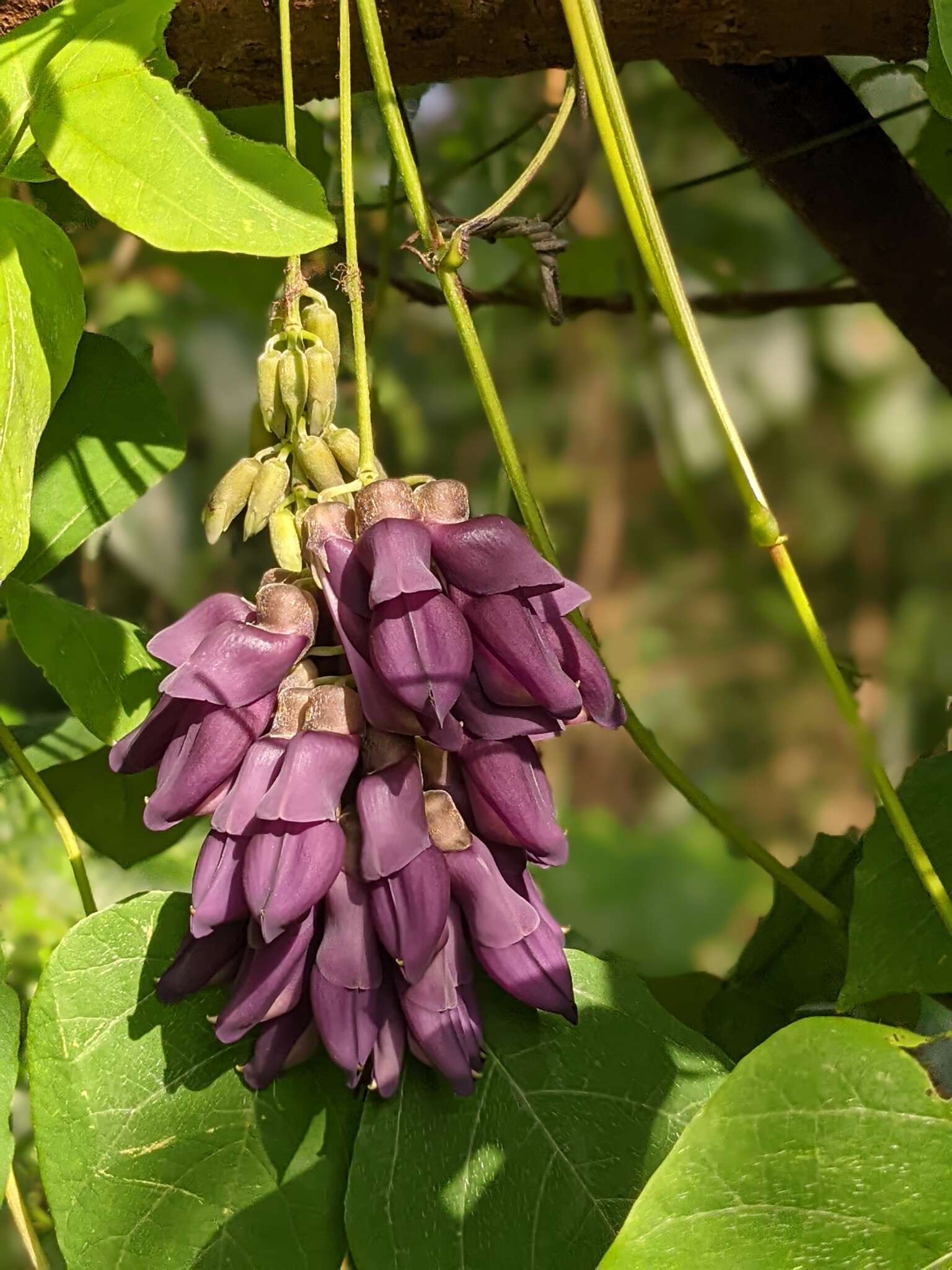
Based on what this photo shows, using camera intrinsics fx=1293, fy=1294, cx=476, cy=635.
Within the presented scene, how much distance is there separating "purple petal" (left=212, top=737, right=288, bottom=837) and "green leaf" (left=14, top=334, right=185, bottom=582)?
204 mm

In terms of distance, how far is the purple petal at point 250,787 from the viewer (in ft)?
1.21

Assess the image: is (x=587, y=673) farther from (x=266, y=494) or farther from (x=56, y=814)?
(x=56, y=814)

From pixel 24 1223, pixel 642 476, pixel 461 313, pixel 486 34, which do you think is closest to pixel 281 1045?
pixel 24 1223

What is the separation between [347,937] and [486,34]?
0.34 m

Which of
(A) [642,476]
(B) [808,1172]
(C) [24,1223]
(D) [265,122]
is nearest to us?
(B) [808,1172]

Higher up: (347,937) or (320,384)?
(320,384)

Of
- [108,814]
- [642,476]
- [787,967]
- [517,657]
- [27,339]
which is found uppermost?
[27,339]

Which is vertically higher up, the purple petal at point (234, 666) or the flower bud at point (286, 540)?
the flower bud at point (286, 540)

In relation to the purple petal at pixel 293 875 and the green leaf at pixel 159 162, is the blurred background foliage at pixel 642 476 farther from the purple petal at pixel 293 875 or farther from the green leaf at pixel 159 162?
the purple petal at pixel 293 875

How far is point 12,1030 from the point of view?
44cm

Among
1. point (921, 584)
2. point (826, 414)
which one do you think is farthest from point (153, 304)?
point (921, 584)

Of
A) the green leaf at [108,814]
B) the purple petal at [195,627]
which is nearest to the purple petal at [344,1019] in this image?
the purple petal at [195,627]

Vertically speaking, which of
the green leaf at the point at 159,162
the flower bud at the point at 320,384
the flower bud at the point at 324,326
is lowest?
the flower bud at the point at 320,384

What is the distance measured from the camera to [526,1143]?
42 cm
